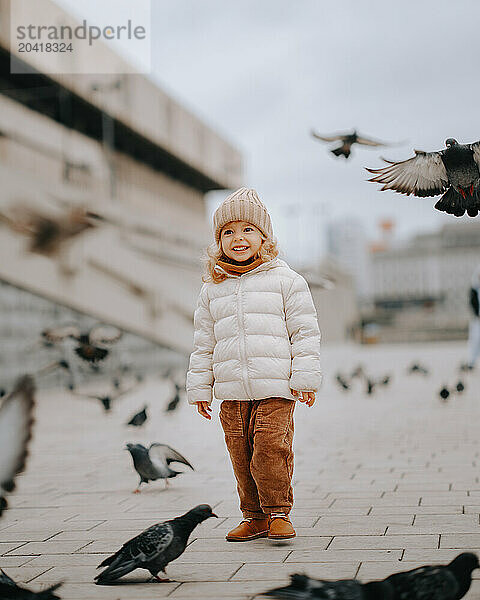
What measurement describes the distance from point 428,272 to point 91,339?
6223 centimetres

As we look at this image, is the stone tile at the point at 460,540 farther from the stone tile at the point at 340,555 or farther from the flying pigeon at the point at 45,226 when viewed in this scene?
the flying pigeon at the point at 45,226

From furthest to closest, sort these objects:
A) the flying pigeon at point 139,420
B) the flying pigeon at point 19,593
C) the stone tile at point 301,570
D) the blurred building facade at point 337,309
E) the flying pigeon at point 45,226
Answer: the blurred building facade at point 337,309, the flying pigeon at point 45,226, the flying pigeon at point 139,420, the stone tile at point 301,570, the flying pigeon at point 19,593

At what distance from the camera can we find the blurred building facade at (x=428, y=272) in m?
66.2

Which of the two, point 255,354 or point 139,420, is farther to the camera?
point 139,420

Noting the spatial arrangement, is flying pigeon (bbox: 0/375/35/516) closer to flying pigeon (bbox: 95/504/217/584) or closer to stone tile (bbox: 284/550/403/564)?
flying pigeon (bbox: 95/504/217/584)

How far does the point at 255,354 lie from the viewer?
3.76m

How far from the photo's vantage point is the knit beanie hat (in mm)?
3908

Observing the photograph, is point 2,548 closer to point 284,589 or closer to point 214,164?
point 284,589

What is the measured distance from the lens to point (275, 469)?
12.5 feet

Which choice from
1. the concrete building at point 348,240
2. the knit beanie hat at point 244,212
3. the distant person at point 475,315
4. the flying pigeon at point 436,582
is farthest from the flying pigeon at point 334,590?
the concrete building at point 348,240

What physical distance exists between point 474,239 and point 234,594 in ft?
221

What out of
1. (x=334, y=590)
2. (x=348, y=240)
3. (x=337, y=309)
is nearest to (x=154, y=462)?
(x=334, y=590)

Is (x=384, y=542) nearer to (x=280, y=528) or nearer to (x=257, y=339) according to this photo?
(x=280, y=528)

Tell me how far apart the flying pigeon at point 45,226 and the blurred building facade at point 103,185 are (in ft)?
0.39
